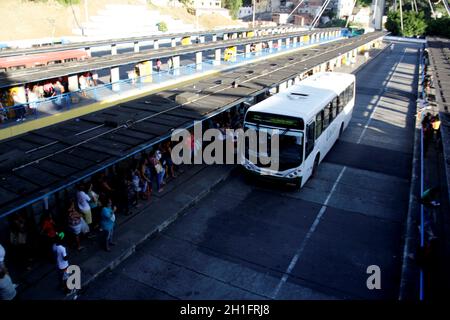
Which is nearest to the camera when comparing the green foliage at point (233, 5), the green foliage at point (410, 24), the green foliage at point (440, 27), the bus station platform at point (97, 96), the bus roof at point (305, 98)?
the bus roof at point (305, 98)

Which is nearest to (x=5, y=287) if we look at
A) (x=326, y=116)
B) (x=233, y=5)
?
(x=326, y=116)

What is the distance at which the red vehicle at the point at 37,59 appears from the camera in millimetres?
23473

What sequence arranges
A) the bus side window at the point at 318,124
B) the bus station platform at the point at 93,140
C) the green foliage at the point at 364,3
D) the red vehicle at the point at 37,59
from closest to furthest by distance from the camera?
1. the bus station platform at the point at 93,140
2. the bus side window at the point at 318,124
3. the red vehicle at the point at 37,59
4. the green foliage at the point at 364,3

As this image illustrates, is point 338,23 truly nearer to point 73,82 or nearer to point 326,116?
point 73,82

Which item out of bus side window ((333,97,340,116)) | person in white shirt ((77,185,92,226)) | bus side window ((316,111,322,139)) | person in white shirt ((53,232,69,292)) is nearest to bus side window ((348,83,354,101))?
bus side window ((333,97,340,116))

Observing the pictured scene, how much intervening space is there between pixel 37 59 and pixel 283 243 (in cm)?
2103

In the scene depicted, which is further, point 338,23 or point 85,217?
point 338,23

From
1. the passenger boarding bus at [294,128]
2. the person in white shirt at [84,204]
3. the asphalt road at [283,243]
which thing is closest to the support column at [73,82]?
the asphalt road at [283,243]

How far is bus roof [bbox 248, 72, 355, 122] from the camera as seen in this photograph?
14227 millimetres

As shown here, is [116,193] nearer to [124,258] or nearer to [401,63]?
[124,258]

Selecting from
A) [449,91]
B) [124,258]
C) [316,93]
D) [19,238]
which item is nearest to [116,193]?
[124,258]

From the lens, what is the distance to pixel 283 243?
453 inches

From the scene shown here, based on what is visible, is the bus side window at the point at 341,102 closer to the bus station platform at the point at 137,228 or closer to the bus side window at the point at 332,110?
the bus side window at the point at 332,110

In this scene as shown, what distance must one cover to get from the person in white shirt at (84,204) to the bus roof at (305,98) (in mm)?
6673
